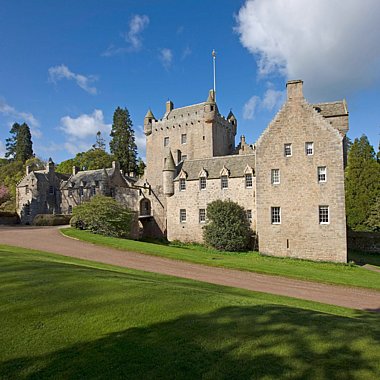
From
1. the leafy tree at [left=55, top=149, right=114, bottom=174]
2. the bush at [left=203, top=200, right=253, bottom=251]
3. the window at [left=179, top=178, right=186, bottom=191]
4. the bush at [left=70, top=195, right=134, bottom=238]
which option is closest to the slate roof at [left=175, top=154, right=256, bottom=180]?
the window at [left=179, top=178, right=186, bottom=191]

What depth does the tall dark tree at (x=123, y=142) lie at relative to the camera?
243 ft

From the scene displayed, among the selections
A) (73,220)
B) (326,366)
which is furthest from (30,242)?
(326,366)

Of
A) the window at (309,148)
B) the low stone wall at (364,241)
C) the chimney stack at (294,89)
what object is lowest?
the low stone wall at (364,241)

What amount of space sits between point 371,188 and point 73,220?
3894 cm

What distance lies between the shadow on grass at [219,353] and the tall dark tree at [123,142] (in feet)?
228

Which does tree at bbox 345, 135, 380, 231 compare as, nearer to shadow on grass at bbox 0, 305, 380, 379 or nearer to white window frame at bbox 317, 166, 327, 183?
white window frame at bbox 317, 166, 327, 183

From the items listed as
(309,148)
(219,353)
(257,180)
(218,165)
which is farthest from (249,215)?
(219,353)

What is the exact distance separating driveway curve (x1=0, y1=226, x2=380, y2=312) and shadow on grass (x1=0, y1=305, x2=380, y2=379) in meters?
Result: 8.17

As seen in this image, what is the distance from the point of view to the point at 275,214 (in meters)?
29.8

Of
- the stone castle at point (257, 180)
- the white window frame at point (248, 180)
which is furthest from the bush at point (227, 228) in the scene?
the white window frame at point (248, 180)

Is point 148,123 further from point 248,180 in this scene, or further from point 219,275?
point 219,275

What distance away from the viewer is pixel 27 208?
51.8m

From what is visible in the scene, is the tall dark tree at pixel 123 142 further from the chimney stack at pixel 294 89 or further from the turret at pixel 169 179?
the chimney stack at pixel 294 89

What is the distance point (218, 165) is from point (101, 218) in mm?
14051
